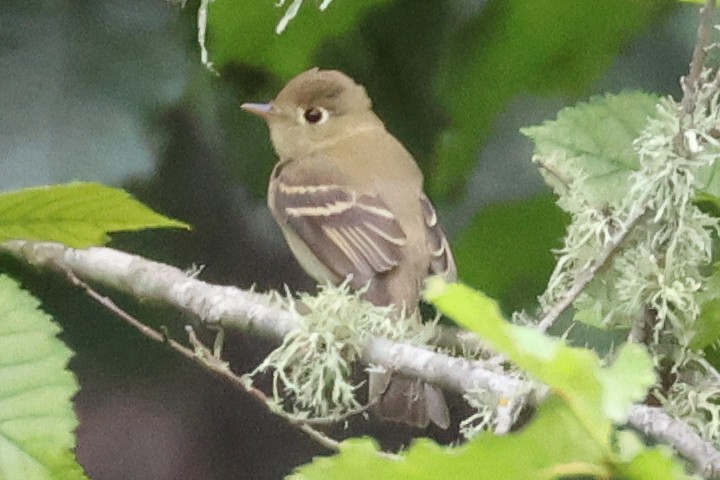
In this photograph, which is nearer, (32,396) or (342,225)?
(32,396)

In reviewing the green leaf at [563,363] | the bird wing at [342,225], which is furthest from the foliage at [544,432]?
the bird wing at [342,225]

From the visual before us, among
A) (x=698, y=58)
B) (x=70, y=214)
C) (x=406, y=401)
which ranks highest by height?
(x=698, y=58)

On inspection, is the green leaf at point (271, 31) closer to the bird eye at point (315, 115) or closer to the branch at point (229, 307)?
the bird eye at point (315, 115)

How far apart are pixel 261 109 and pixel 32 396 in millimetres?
299

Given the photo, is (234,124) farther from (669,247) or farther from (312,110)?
(669,247)

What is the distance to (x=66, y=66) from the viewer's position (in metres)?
0.66

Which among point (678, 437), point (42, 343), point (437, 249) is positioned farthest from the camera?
point (437, 249)

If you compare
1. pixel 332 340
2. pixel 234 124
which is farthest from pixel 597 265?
pixel 234 124

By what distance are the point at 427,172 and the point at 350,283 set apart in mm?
128

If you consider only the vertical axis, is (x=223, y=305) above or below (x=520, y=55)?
below

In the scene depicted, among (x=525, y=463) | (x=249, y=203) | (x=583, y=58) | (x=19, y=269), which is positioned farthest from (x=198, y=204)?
(x=525, y=463)

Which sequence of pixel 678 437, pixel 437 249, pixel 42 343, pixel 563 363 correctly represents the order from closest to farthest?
pixel 563 363, pixel 678 437, pixel 42 343, pixel 437 249

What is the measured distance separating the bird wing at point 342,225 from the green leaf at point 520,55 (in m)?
0.07

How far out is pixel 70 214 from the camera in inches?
19.0
